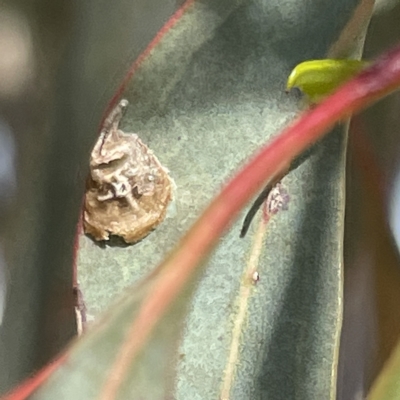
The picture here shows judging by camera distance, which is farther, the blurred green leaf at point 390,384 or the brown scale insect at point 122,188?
the brown scale insect at point 122,188

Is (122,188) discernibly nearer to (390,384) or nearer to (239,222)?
(239,222)

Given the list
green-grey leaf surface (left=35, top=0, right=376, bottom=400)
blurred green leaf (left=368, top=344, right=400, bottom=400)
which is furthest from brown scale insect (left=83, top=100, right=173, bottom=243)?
blurred green leaf (left=368, top=344, right=400, bottom=400)

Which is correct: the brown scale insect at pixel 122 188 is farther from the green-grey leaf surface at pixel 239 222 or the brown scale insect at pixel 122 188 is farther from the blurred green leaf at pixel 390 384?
the blurred green leaf at pixel 390 384

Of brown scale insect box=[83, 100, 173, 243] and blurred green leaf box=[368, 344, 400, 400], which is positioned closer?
blurred green leaf box=[368, 344, 400, 400]

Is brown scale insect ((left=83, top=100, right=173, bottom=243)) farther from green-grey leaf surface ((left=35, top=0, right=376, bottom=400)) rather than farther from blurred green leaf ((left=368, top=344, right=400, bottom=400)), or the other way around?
blurred green leaf ((left=368, top=344, right=400, bottom=400))

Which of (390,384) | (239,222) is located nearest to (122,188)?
(239,222)

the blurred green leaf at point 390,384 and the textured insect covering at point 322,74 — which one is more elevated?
the textured insect covering at point 322,74

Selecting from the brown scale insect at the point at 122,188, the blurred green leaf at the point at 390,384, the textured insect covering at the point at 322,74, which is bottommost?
the blurred green leaf at the point at 390,384

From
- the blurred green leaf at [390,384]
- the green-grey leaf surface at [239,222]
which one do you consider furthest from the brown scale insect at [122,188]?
the blurred green leaf at [390,384]
